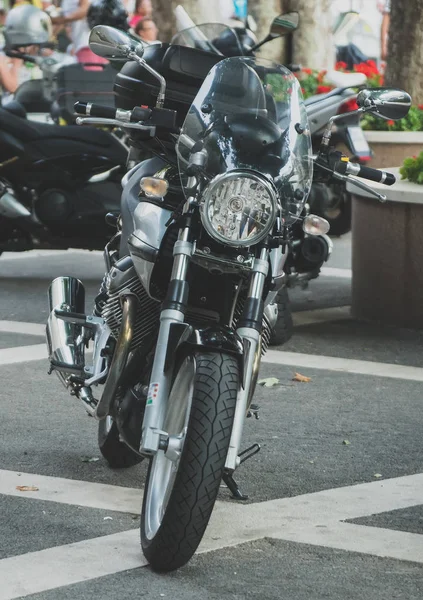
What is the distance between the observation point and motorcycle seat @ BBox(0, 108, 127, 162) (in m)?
10.8

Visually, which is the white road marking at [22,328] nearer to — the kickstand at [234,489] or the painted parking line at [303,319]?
the painted parking line at [303,319]

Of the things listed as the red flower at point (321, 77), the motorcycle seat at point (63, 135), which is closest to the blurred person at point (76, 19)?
the red flower at point (321, 77)

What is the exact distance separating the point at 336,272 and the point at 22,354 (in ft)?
12.9

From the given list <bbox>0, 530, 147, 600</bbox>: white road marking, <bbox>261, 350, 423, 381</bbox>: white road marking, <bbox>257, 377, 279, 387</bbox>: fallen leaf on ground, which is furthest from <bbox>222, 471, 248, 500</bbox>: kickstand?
<bbox>261, 350, 423, 381</bbox>: white road marking

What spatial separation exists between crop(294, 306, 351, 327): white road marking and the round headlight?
4850mm

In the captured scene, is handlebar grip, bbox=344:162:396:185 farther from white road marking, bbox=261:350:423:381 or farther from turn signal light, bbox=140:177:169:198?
white road marking, bbox=261:350:423:381

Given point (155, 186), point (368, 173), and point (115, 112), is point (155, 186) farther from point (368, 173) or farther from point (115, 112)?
point (368, 173)

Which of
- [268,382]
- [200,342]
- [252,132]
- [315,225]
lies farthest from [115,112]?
[268,382]

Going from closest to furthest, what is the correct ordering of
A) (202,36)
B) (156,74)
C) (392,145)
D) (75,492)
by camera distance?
(156,74) → (75,492) → (202,36) → (392,145)

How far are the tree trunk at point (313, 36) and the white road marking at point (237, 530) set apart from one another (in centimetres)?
1322

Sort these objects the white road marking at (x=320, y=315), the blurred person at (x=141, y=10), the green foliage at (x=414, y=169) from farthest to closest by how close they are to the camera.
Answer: the blurred person at (x=141, y=10), the white road marking at (x=320, y=315), the green foliage at (x=414, y=169)

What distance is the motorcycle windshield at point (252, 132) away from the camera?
4855mm

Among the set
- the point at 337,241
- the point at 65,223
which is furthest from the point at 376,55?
the point at 65,223

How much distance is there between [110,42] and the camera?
5.07m
